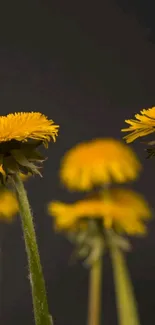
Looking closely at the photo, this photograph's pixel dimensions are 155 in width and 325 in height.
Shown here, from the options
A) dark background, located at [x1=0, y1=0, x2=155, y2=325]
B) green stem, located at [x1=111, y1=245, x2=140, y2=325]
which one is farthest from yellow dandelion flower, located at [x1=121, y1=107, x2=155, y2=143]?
dark background, located at [x1=0, y1=0, x2=155, y2=325]

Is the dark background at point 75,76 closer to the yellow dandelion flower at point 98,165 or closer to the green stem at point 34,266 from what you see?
the yellow dandelion flower at point 98,165

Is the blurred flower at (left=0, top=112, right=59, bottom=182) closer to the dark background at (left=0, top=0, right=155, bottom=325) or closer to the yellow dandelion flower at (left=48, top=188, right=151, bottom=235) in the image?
the yellow dandelion flower at (left=48, top=188, right=151, bottom=235)

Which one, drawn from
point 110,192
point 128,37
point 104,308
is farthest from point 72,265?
point 110,192

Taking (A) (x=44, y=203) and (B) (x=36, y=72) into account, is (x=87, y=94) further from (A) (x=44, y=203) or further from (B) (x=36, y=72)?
(A) (x=44, y=203)

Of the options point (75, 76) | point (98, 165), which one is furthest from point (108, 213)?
point (75, 76)

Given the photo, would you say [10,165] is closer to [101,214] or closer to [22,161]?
[22,161]

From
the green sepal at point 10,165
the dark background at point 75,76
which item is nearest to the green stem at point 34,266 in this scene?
the green sepal at point 10,165
